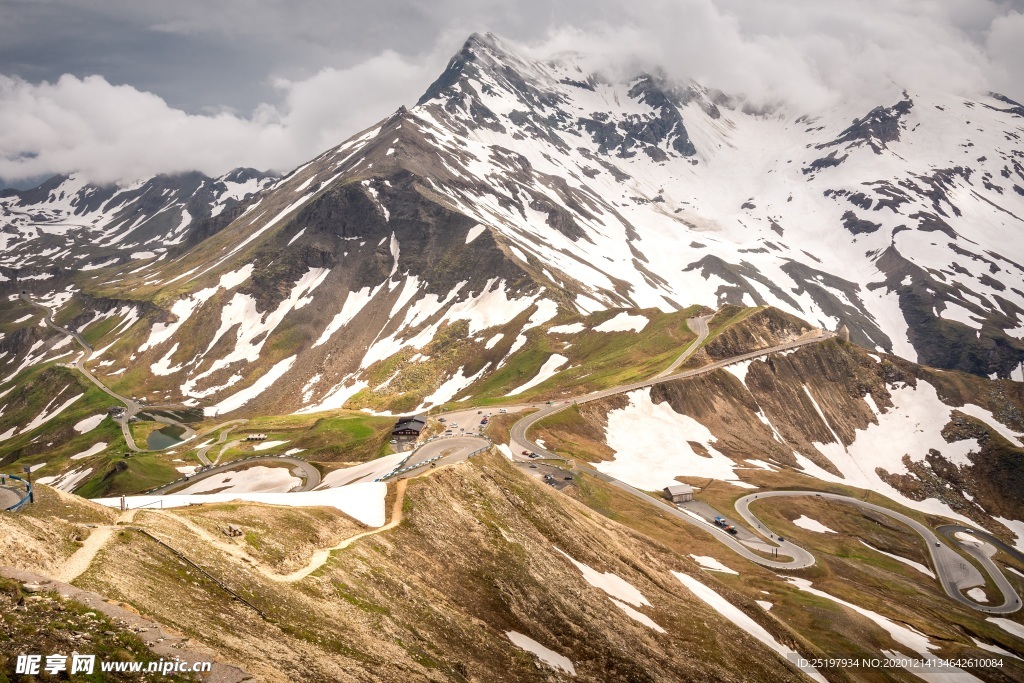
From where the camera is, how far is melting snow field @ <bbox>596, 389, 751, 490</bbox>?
306ft

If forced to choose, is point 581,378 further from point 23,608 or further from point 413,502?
point 23,608

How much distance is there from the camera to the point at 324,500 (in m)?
40.2

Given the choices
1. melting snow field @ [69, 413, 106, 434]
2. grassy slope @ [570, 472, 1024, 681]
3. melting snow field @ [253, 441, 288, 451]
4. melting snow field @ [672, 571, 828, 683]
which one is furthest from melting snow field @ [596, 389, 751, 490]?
melting snow field @ [69, 413, 106, 434]

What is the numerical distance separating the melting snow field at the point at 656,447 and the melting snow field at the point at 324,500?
55112 mm

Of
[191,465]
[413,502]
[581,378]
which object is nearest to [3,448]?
[191,465]

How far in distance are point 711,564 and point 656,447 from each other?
1699 inches

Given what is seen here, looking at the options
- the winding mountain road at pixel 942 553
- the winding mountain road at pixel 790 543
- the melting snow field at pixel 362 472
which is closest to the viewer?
the melting snow field at pixel 362 472

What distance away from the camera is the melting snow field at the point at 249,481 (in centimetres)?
7519

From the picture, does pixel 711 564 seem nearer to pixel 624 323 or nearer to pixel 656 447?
pixel 656 447

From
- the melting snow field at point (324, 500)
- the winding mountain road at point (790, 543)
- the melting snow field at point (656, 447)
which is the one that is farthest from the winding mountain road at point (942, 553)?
the melting snow field at point (324, 500)

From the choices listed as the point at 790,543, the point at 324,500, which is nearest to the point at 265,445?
the point at 324,500

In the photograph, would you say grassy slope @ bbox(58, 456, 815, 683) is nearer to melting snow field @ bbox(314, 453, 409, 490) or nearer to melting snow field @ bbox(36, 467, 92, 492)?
melting snow field @ bbox(314, 453, 409, 490)

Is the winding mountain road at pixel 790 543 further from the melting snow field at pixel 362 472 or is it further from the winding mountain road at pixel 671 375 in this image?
the melting snow field at pixel 362 472

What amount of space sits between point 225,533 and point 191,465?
87.0 m
